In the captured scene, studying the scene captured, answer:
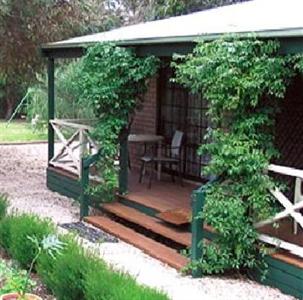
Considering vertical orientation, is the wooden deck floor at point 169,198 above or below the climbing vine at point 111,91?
below

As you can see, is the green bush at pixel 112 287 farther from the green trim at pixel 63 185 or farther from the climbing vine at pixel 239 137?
the green trim at pixel 63 185

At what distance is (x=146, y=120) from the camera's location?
11.7 m

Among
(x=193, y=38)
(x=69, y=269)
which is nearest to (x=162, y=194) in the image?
(x=193, y=38)

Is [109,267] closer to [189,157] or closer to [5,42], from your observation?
[189,157]

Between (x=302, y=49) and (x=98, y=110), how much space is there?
373 centimetres

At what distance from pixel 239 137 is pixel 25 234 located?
224 cm

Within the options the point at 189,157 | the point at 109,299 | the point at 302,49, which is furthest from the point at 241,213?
the point at 189,157

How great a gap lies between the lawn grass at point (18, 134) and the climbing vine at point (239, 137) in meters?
13.9

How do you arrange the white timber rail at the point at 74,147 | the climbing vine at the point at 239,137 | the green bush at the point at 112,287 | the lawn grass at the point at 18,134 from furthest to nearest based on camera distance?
the lawn grass at the point at 18,134
the white timber rail at the point at 74,147
the climbing vine at the point at 239,137
the green bush at the point at 112,287

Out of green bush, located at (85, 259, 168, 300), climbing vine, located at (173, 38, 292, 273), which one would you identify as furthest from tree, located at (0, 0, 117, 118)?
green bush, located at (85, 259, 168, 300)

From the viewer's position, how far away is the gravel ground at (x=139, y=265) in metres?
5.71

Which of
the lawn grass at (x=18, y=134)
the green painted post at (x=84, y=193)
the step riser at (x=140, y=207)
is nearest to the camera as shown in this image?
the step riser at (x=140, y=207)

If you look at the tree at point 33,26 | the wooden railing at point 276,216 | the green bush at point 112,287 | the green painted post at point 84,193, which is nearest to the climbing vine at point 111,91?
the green painted post at point 84,193

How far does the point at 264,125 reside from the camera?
20.1 feet
